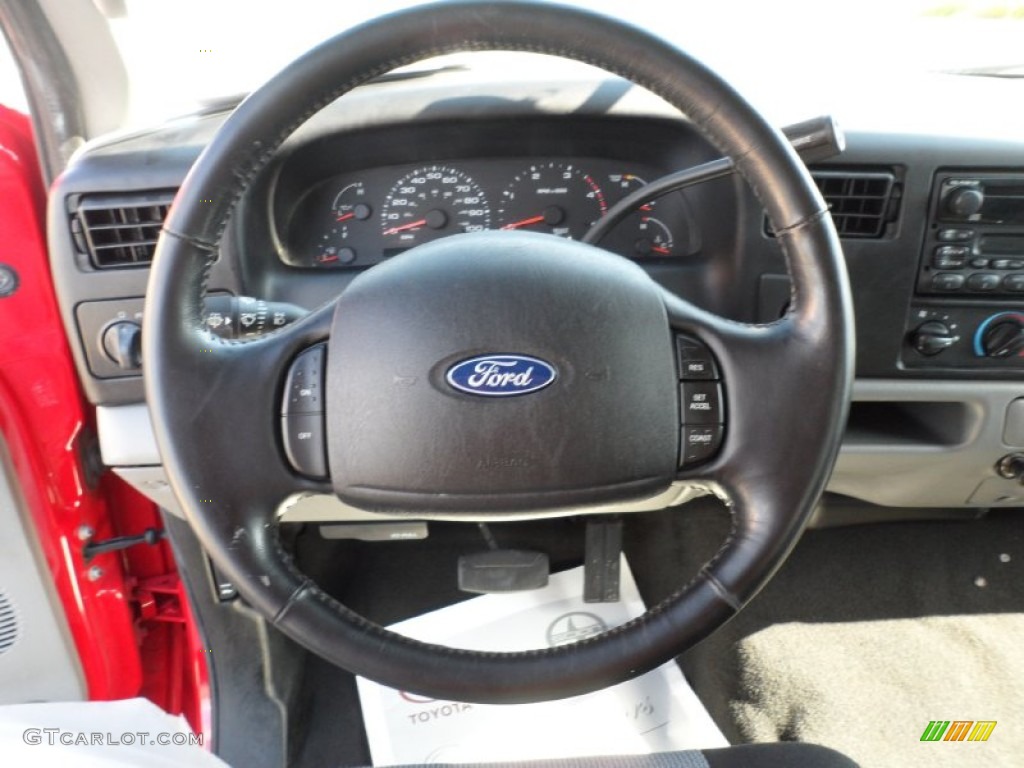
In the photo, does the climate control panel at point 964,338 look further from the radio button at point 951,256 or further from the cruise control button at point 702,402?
the cruise control button at point 702,402

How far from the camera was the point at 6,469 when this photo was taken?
4.03 feet

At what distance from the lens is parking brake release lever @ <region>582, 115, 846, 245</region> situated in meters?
0.82

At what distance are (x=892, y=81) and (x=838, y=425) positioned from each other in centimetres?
92

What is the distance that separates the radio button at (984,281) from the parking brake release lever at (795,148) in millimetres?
386

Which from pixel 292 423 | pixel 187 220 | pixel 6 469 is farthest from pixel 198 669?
pixel 187 220

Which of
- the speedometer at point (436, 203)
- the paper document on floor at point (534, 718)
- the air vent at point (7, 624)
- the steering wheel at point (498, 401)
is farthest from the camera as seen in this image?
the paper document on floor at point (534, 718)

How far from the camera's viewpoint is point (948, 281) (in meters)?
1.12

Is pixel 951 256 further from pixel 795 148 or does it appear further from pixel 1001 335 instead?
pixel 795 148

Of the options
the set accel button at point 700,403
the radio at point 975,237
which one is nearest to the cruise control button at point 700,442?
the set accel button at point 700,403

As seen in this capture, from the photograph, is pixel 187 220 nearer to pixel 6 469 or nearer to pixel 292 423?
pixel 292 423

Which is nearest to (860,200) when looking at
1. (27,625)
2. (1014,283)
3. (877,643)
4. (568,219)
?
Answer: (1014,283)

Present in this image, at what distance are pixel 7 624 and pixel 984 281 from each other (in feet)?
5.09

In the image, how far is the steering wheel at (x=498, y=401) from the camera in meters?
0.71

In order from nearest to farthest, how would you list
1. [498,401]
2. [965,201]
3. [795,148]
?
[498,401], [795,148], [965,201]
